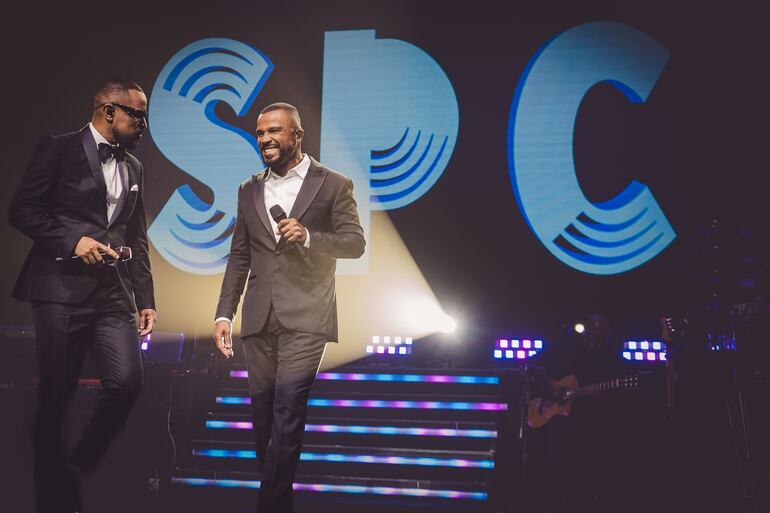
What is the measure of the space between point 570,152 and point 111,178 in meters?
5.19

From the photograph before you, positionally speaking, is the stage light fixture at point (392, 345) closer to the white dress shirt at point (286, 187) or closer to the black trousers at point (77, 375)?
the white dress shirt at point (286, 187)

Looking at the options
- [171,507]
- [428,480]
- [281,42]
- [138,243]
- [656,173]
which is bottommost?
[171,507]

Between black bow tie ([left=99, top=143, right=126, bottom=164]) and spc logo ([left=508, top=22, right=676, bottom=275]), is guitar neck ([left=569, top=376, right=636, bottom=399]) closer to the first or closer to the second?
spc logo ([left=508, top=22, right=676, bottom=275])

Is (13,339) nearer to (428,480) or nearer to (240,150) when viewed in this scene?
(240,150)

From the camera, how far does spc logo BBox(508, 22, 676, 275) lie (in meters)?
7.09

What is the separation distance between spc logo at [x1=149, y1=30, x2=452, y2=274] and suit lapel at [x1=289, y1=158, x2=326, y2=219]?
13.4 feet

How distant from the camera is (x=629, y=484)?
18.0ft

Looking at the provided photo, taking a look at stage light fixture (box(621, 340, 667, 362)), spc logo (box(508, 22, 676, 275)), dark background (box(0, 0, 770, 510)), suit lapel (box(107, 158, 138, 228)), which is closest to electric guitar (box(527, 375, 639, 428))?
dark background (box(0, 0, 770, 510))

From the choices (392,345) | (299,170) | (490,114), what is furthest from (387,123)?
(299,170)

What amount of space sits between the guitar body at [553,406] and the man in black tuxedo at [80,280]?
3.90 meters

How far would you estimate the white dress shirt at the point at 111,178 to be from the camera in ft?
9.75

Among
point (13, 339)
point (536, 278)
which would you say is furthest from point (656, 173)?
point (13, 339)

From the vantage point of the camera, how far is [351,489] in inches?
202

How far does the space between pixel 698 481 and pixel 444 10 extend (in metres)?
5.10
